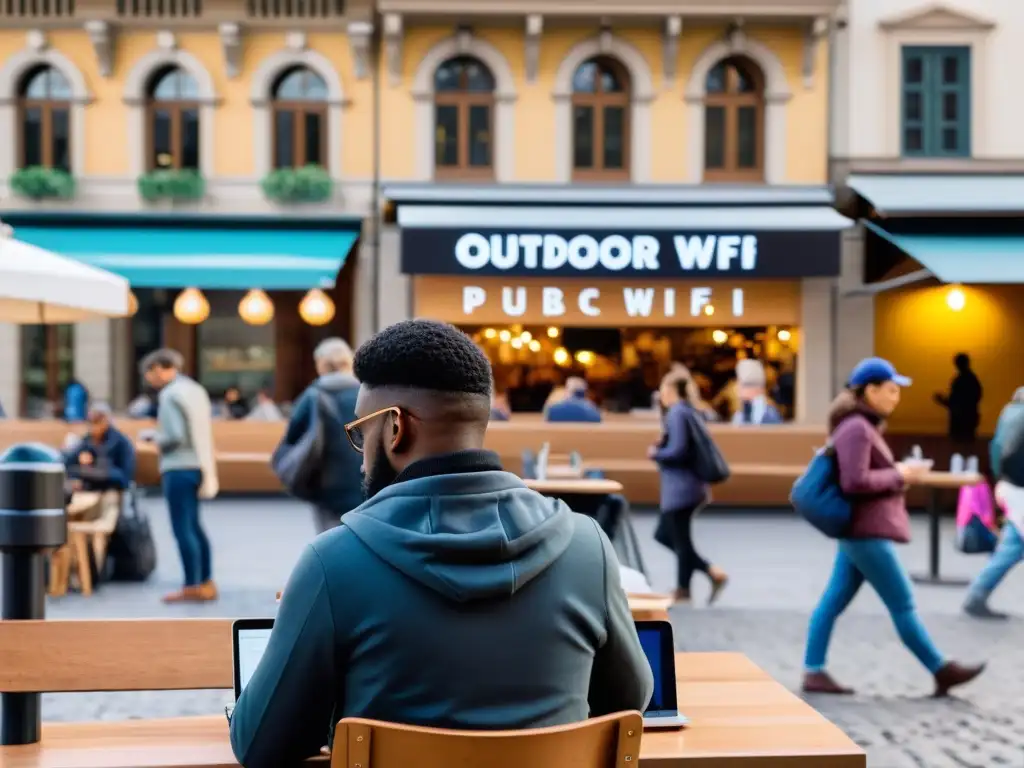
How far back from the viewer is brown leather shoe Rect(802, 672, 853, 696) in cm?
650

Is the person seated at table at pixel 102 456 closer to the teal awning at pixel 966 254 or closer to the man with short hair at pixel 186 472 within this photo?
the man with short hair at pixel 186 472

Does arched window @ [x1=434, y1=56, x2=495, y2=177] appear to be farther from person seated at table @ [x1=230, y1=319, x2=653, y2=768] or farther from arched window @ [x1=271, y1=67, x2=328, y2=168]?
person seated at table @ [x1=230, y1=319, x2=653, y2=768]

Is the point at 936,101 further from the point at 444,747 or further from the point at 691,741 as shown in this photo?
the point at 444,747

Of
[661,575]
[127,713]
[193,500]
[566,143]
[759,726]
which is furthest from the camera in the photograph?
[566,143]

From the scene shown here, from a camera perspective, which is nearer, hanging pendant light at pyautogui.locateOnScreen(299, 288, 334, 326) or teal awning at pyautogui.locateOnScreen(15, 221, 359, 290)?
teal awning at pyautogui.locateOnScreen(15, 221, 359, 290)

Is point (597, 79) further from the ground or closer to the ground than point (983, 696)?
further from the ground

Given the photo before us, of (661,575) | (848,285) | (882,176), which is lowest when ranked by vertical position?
(661,575)

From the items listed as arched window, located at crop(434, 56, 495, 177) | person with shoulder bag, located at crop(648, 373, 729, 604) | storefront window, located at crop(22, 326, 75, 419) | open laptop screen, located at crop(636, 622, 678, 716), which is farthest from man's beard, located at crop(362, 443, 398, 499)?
storefront window, located at crop(22, 326, 75, 419)

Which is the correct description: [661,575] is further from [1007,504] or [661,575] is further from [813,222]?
[813,222]

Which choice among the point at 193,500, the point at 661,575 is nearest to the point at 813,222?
the point at 661,575

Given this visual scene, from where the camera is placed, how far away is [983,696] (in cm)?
655

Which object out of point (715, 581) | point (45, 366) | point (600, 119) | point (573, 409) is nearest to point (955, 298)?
point (600, 119)

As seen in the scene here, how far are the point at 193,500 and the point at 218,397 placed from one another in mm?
8869

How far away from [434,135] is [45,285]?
10.1 m
